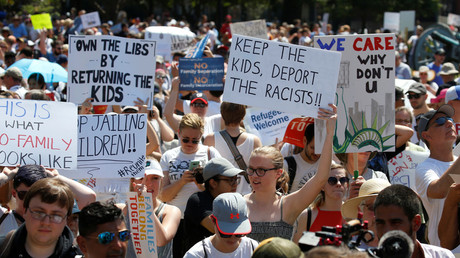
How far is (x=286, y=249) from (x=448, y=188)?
220 cm

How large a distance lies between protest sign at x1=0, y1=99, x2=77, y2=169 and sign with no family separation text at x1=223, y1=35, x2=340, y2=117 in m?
1.25

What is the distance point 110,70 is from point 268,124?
6.24 feet

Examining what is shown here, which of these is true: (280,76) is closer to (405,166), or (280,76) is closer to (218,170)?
(218,170)

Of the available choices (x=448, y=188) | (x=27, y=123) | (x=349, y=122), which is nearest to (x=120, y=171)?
(x=27, y=123)

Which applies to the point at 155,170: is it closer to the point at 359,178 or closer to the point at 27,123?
the point at 27,123

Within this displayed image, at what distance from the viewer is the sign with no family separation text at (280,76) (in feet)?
19.4

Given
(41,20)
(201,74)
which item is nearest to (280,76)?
(201,74)

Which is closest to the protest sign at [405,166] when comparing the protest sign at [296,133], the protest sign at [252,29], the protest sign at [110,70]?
the protest sign at [296,133]

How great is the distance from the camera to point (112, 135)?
20.9 ft

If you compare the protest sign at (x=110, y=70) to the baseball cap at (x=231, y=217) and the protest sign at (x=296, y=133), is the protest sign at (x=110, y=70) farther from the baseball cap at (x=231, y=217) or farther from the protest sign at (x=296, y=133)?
the baseball cap at (x=231, y=217)

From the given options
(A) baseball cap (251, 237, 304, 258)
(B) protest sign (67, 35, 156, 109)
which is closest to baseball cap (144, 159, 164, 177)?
(B) protest sign (67, 35, 156, 109)

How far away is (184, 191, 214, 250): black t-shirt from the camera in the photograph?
552 centimetres

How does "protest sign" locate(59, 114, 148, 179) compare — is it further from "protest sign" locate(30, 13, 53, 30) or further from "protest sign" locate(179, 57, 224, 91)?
"protest sign" locate(30, 13, 53, 30)

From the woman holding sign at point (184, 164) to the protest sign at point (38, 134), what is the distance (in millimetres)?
1006
